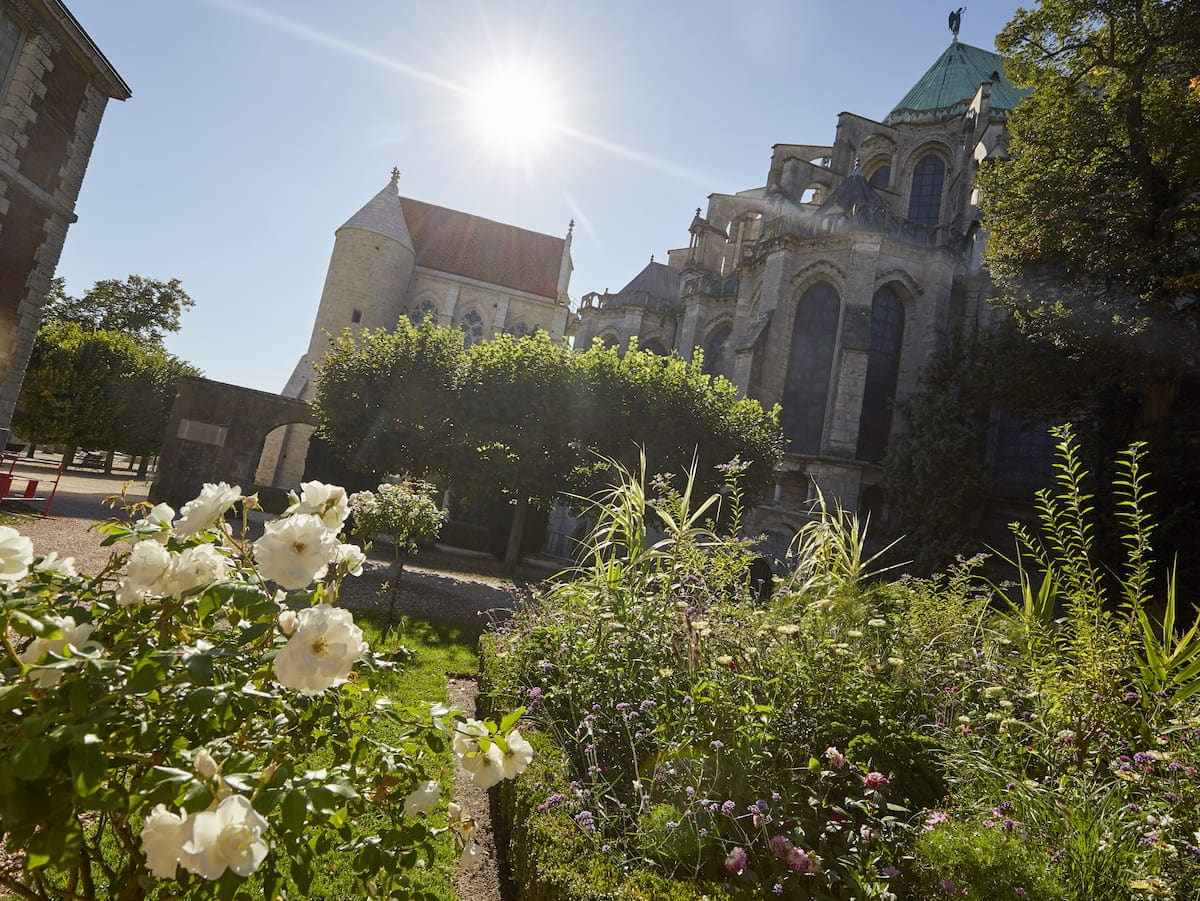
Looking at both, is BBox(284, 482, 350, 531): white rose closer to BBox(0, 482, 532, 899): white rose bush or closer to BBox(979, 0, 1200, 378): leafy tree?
BBox(0, 482, 532, 899): white rose bush

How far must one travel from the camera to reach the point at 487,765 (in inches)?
57.8

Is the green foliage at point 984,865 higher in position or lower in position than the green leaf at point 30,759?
lower

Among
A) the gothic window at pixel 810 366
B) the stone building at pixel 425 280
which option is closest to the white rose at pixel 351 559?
the gothic window at pixel 810 366

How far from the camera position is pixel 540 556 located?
23234 millimetres

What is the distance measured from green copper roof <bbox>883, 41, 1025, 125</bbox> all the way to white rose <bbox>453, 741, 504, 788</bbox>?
107 feet

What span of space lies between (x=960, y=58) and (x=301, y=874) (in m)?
38.0

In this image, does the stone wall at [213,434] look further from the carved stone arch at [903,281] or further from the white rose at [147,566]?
the white rose at [147,566]

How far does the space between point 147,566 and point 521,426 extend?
1490 cm

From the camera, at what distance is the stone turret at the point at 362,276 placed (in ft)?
98.7

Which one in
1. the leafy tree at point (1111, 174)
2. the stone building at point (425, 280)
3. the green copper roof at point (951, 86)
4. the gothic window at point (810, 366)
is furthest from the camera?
the stone building at point (425, 280)

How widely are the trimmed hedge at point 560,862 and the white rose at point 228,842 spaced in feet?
5.83

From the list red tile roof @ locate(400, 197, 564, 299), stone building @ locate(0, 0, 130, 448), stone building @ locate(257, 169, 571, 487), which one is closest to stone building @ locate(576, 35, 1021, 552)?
stone building @ locate(257, 169, 571, 487)

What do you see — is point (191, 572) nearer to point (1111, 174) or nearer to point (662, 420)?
point (662, 420)

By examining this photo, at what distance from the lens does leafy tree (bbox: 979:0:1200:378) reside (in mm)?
12109
